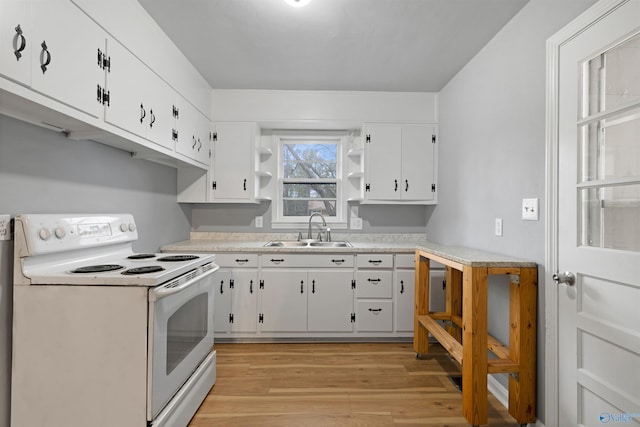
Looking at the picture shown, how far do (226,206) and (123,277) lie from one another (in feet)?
6.68

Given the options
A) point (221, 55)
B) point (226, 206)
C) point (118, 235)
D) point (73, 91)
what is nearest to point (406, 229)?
point (226, 206)

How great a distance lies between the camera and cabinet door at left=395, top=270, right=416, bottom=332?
2.70m

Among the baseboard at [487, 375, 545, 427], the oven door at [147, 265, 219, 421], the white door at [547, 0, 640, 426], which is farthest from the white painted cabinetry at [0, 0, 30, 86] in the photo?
the baseboard at [487, 375, 545, 427]

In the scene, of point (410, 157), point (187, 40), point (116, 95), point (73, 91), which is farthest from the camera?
point (410, 157)

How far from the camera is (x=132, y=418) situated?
1.27 meters

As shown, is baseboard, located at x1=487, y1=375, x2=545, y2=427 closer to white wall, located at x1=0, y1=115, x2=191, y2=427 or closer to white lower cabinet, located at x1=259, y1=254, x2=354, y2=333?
white lower cabinet, located at x1=259, y1=254, x2=354, y2=333

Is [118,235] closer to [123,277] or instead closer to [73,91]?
[123,277]

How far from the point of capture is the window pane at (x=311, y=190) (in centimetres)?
343

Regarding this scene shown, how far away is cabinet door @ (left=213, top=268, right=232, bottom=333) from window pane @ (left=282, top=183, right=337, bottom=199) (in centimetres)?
121

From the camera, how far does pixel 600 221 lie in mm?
1319

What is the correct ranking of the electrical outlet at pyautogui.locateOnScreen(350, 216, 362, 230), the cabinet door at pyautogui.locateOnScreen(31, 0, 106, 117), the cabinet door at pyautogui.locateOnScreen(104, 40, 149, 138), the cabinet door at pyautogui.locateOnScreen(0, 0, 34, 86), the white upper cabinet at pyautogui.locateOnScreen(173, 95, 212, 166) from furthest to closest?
the electrical outlet at pyautogui.locateOnScreen(350, 216, 362, 230) < the white upper cabinet at pyautogui.locateOnScreen(173, 95, 212, 166) < the cabinet door at pyautogui.locateOnScreen(104, 40, 149, 138) < the cabinet door at pyautogui.locateOnScreen(31, 0, 106, 117) < the cabinet door at pyautogui.locateOnScreen(0, 0, 34, 86)

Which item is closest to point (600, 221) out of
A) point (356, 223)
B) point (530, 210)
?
point (530, 210)

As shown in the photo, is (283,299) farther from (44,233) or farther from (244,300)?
(44,233)

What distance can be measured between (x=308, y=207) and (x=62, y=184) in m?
2.23
